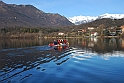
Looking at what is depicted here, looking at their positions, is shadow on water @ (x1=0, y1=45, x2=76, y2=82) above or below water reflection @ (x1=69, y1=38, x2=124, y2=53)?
below

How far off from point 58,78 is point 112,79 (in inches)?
191

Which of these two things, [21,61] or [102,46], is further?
[102,46]

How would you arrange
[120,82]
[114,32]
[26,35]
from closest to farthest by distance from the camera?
[120,82] → [114,32] → [26,35]

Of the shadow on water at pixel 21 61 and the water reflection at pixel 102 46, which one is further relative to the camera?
the water reflection at pixel 102 46

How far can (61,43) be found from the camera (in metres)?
58.6

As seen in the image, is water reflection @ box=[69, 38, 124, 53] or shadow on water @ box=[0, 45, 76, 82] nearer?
shadow on water @ box=[0, 45, 76, 82]

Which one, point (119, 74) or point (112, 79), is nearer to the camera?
point (112, 79)

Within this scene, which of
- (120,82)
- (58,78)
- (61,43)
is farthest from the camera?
(61,43)

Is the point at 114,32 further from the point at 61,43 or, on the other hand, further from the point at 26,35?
the point at 61,43

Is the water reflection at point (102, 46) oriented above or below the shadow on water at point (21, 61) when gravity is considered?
above

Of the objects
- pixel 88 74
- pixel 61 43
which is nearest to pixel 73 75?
pixel 88 74

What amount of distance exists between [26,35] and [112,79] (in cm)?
16022

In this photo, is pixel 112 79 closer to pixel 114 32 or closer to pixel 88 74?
pixel 88 74

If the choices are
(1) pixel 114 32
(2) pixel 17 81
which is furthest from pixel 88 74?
(1) pixel 114 32
